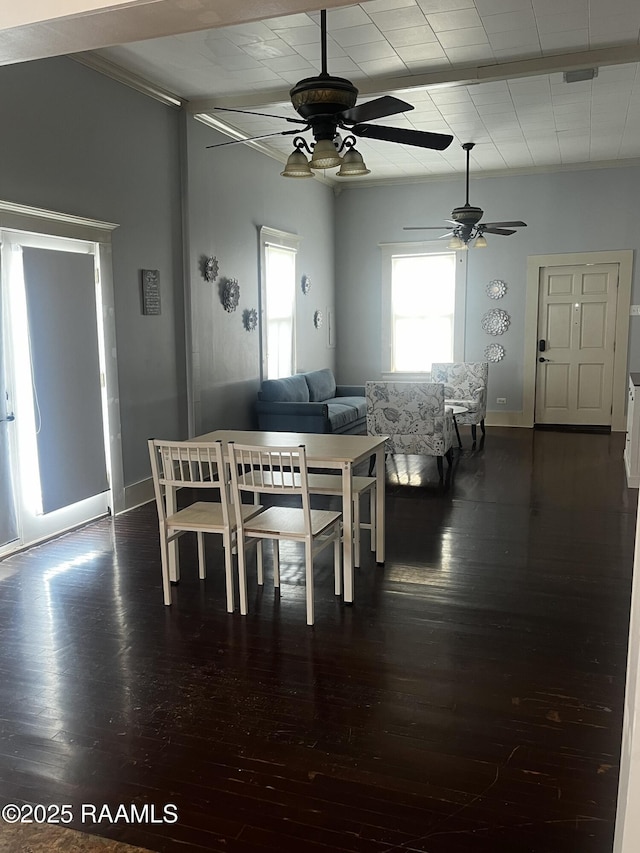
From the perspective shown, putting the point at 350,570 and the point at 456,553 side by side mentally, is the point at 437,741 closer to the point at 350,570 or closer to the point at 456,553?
the point at 350,570

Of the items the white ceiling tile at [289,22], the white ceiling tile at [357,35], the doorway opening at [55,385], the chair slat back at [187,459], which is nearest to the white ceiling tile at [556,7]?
the white ceiling tile at [357,35]

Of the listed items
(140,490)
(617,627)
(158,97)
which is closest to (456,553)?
(617,627)

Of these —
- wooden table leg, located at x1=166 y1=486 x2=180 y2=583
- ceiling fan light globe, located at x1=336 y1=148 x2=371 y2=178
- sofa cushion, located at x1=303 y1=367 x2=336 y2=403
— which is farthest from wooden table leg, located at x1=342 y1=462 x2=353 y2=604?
sofa cushion, located at x1=303 y1=367 x2=336 y2=403

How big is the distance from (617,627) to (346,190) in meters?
7.96

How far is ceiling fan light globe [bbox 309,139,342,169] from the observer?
3.57m

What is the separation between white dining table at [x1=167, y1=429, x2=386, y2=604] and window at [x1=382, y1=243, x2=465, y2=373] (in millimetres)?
5653

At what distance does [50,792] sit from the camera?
219 centimetres

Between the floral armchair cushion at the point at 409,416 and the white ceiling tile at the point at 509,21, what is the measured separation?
2788mm

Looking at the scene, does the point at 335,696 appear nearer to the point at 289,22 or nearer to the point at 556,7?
the point at 289,22

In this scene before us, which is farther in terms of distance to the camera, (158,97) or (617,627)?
(158,97)

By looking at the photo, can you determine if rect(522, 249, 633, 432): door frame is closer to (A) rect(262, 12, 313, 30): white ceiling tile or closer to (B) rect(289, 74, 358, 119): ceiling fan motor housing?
(A) rect(262, 12, 313, 30): white ceiling tile

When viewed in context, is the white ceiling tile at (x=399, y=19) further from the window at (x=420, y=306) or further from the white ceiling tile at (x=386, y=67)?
the window at (x=420, y=306)

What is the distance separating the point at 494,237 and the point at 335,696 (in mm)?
7763

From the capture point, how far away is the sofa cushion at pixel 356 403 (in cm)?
809
